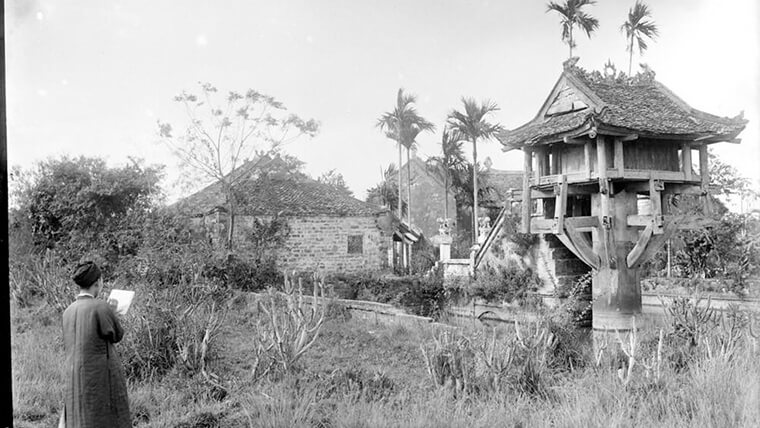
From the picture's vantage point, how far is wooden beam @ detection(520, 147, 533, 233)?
6.48 m

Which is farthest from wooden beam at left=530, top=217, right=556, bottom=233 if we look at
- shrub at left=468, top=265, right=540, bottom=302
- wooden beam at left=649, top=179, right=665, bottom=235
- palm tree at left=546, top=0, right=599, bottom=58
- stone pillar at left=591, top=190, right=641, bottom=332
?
palm tree at left=546, top=0, right=599, bottom=58

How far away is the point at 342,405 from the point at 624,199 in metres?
4.82

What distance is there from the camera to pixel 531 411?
3633 millimetres

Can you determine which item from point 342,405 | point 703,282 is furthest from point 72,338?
point 703,282

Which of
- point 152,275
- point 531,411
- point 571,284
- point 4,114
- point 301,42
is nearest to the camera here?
point 4,114

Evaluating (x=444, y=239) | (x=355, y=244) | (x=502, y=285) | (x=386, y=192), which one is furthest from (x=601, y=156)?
(x=355, y=244)

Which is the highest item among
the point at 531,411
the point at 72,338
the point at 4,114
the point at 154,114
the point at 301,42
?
the point at 301,42

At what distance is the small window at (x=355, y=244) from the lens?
6566 millimetres

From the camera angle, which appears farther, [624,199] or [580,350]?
[624,199]

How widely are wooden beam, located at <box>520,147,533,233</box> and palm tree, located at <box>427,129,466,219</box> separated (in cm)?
158

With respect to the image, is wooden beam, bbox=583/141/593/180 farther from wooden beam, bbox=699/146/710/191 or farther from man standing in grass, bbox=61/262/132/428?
man standing in grass, bbox=61/262/132/428

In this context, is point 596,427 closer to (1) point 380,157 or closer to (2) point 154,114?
(1) point 380,157

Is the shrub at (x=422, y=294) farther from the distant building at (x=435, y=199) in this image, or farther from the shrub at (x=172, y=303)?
the shrub at (x=172, y=303)

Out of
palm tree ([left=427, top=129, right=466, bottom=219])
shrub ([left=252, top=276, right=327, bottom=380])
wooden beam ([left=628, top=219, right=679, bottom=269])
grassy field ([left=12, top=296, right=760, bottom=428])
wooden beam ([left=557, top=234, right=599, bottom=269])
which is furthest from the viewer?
wooden beam ([left=557, top=234, right=599, bottom=269])
